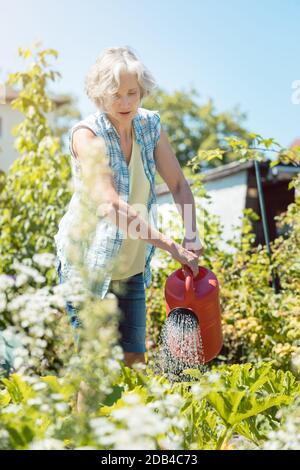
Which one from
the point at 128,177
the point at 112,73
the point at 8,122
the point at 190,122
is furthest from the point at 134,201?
the point at 190,122

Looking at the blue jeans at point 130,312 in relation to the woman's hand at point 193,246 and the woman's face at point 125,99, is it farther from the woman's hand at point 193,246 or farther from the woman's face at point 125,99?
the woman's face at point 125,99

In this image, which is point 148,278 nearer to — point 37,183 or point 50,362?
point 50,362

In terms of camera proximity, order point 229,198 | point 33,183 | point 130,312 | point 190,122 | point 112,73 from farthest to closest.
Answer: point 190,122 < point 229,198 < point 33,183 < point 130,312 < point 112,73

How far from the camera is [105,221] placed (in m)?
2.31

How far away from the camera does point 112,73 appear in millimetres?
2217

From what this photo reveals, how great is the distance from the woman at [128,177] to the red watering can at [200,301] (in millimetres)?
89

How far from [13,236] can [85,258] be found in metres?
3.36

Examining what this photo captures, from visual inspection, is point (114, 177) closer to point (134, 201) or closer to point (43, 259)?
point (134, 201)

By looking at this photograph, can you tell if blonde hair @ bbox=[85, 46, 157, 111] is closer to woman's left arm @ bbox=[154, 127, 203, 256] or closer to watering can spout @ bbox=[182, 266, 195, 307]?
woman's left arm @ bbox=[154, 127, 203, 256]

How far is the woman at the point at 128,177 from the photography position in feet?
7.30

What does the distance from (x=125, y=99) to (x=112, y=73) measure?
0.09 m

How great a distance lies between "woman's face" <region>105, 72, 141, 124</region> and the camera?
2.23m

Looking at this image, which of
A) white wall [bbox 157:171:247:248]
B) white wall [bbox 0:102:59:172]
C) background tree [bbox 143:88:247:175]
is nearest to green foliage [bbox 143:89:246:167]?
background tree [bbox 143:88:247:175]

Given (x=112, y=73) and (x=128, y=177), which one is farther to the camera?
(x=128, y=177)
